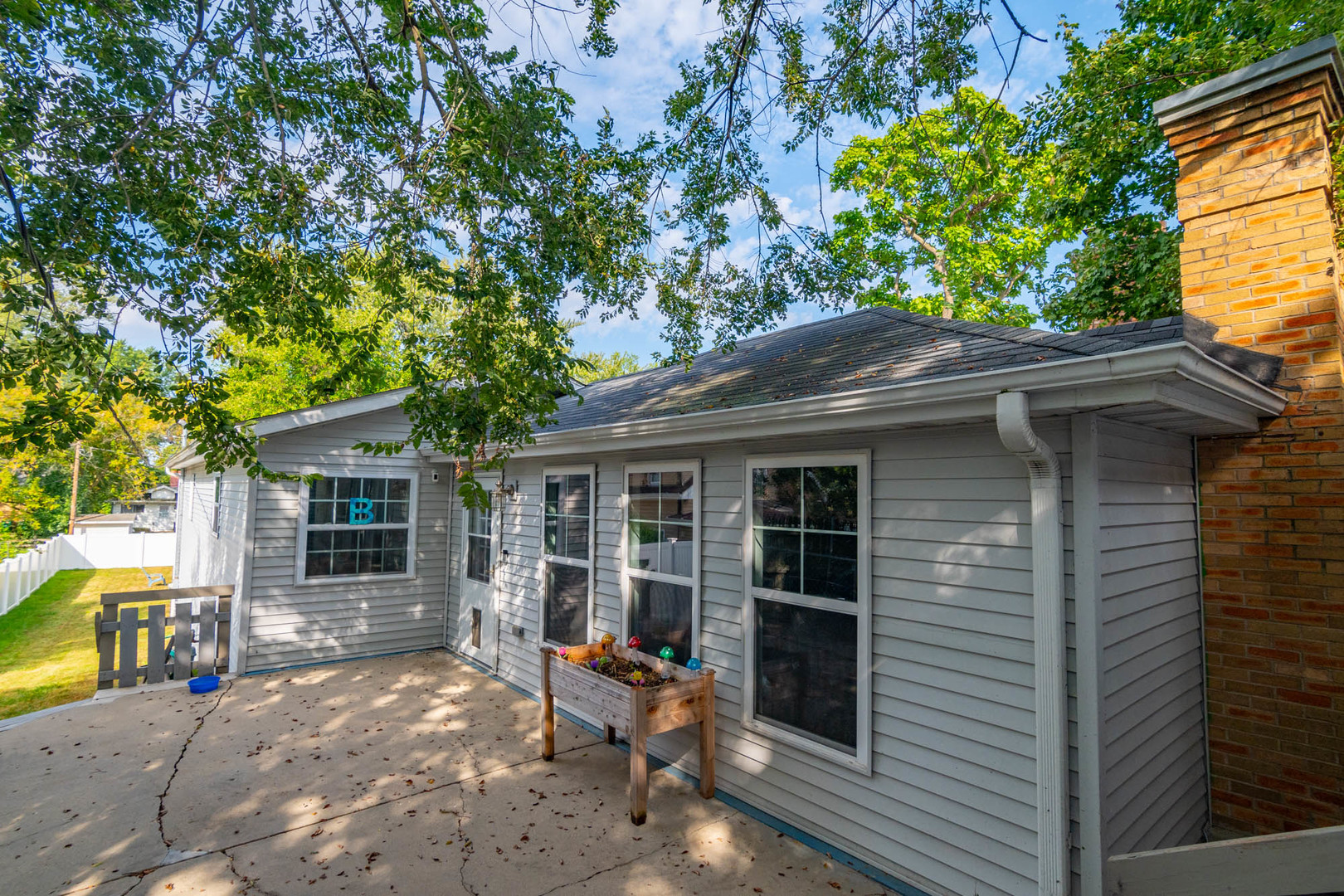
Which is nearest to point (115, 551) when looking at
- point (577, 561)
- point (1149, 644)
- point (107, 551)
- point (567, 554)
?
point (107, 551)

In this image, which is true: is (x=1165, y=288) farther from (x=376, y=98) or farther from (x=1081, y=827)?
(x=376, y=98)

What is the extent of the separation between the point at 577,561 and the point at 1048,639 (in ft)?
13.0

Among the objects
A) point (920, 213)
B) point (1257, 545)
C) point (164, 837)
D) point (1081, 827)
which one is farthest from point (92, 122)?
point (920, 213)

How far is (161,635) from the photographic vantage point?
6.59 metres

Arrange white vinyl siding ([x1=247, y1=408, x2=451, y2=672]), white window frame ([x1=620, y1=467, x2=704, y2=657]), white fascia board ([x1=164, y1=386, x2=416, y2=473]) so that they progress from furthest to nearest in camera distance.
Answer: white vinyl siding ([x1=247, y1=408, x2=451, y2=672]) < white fascia board ([x1=164, y1=386, x2=416, y2=473]) < white window frame ([x1=620, y1=467, x2=704, y2=657])

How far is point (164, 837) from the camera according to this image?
12.2ft

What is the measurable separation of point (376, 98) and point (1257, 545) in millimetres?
5877

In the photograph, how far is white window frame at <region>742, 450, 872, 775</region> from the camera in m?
3.43

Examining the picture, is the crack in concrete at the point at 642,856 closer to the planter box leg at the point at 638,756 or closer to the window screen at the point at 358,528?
the planter box leg at the point at 638,756

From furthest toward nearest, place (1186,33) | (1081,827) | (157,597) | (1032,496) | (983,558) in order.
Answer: (1186,33), (157,597), (983,558), (1032,496), (1081,827)

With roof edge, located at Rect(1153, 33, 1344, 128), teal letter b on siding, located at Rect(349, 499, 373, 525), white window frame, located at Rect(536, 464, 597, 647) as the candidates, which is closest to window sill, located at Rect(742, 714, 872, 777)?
white window frame, located at Rect(536, 464, 597, 647)

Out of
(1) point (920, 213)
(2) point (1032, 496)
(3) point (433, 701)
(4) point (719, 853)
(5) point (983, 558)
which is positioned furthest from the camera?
(1) point (920, 213)

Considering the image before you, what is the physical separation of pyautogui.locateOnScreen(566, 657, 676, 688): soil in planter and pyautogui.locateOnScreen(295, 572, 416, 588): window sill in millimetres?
4001

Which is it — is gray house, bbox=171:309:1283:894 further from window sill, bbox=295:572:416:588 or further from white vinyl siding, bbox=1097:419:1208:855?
window sill, bbox=295:572:416:588
